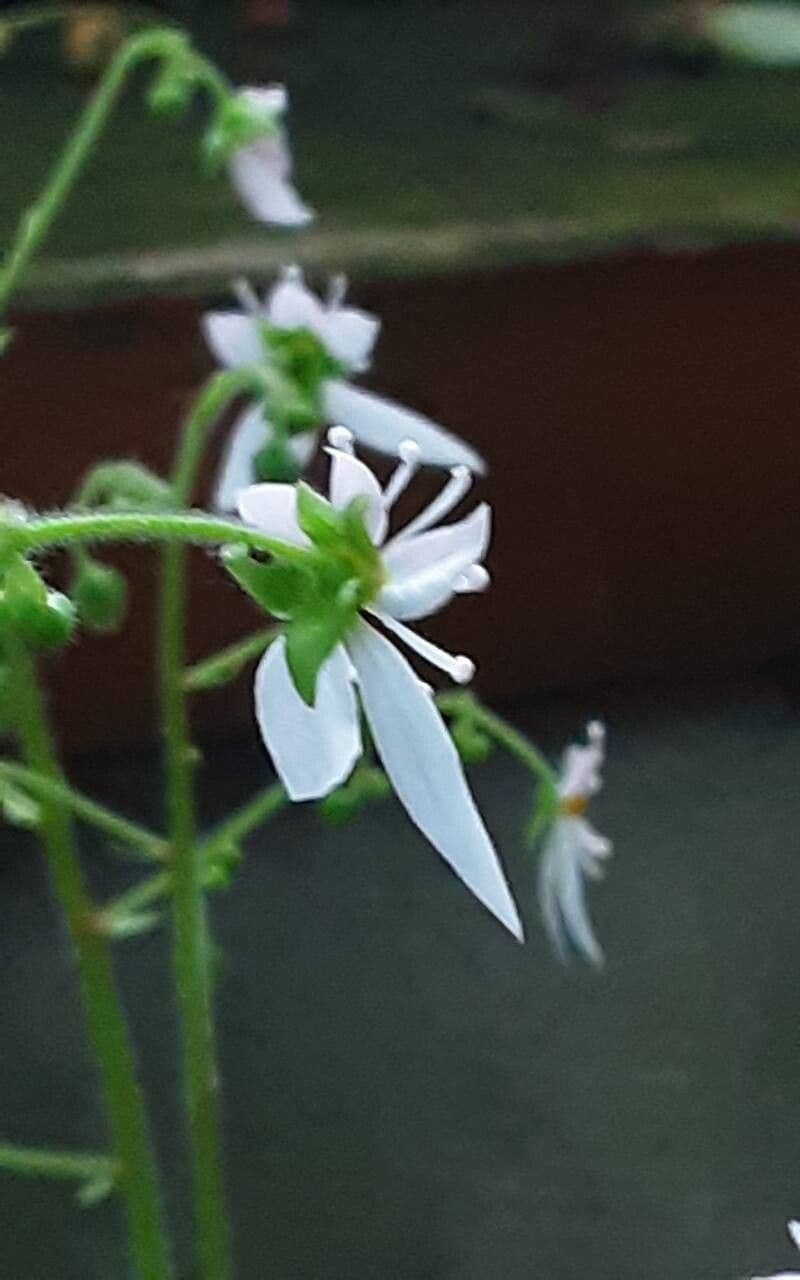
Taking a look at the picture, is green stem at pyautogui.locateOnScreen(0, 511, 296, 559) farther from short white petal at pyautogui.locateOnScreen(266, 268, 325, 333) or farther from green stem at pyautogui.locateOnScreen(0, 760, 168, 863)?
short white petal at pyautogui.locateOnScreen(266, 268, 325, 333)

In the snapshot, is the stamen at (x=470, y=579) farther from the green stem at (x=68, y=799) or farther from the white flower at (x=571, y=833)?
the white flower at (x=571, y=833)

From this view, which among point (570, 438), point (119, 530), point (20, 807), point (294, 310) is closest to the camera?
point (119, 530)

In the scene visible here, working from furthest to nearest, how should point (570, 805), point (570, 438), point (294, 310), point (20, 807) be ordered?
1. point (570, 438)
2. point (570, 805)
3. point (294, 310)
4. point (20, 807)

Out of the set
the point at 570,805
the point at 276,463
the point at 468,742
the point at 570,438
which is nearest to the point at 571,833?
the point at 570,805

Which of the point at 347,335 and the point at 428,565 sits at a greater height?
the point at 347,335

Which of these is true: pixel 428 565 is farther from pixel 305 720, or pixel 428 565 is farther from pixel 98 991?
pixel 98 991
